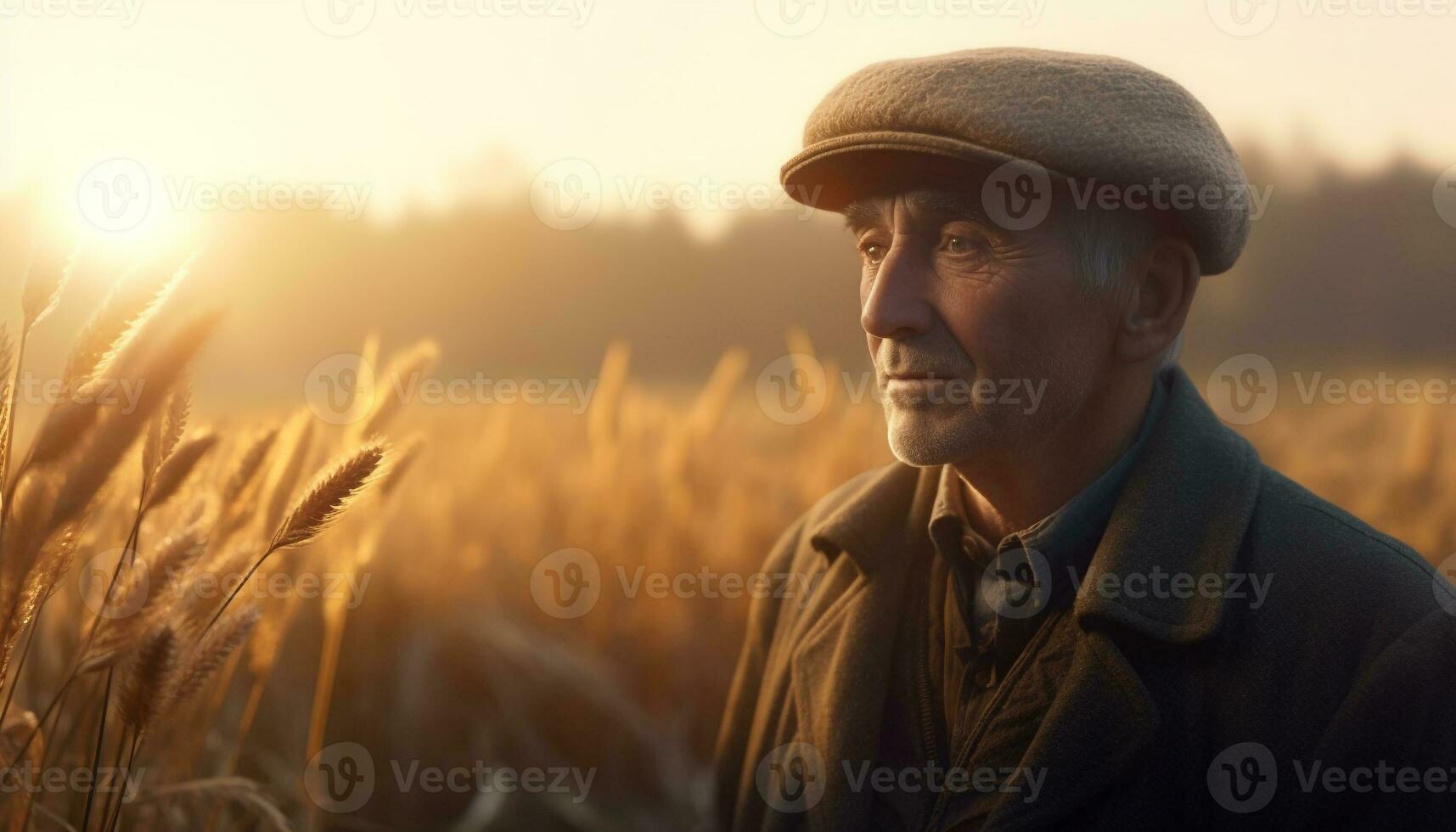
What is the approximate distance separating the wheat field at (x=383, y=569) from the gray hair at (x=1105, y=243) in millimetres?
1046

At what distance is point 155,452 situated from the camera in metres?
1.32

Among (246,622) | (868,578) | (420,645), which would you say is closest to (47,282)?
(246,622)

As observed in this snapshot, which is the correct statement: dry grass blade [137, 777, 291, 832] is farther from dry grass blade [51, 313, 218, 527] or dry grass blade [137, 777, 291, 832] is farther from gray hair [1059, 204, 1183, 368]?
gray hair [1059, 204, 1183, 368]

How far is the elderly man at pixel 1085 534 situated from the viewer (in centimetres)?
140

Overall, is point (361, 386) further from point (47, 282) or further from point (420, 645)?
point (420, 645)

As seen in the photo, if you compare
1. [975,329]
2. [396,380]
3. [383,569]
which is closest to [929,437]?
[975,329]

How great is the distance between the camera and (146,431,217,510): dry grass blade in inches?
54.6

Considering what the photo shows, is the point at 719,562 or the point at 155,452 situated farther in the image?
the point at 719,562

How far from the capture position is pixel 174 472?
4.58 ft

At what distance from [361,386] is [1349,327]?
4.70 m

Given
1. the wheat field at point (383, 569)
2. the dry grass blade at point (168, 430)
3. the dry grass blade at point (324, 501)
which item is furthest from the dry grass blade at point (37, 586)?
the dry grass blade at point (324, 501)

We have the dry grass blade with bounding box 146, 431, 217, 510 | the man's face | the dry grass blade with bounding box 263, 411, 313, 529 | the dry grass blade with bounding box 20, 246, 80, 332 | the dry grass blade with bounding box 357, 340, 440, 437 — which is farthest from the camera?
the dry grass blade with bounding box 357, 340, 440, 437

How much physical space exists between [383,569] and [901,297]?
2229 millimetres

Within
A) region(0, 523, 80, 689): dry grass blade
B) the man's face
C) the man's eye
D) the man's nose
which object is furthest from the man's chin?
region(0, 523, 80, 689): dry grass blade
